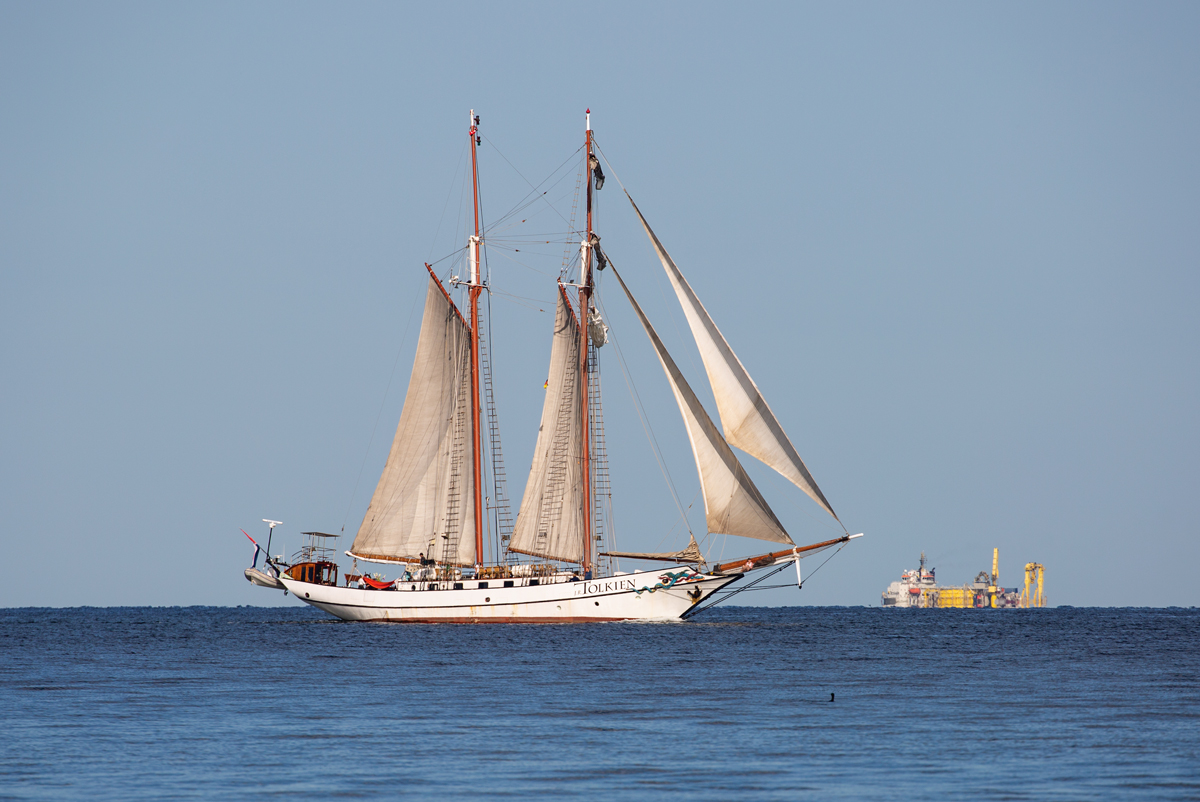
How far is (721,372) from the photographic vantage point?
198 ft

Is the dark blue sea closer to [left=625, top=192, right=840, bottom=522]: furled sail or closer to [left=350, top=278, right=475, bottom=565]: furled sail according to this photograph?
[left=625, top=192, right=840, bottom=522]: furled sail

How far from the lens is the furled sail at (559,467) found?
69062 millimetres

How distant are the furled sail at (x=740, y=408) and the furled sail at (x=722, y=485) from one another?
1.87m

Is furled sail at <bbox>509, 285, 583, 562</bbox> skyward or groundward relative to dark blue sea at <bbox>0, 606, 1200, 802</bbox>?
skyward

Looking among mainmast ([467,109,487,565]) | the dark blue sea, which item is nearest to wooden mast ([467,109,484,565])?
mainmast ([467,109,487,565])

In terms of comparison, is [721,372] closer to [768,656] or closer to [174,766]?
[768,656]

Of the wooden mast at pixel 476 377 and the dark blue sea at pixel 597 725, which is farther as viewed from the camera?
the wooden mast at pixel 476 377

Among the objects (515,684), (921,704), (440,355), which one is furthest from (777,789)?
(440,355)

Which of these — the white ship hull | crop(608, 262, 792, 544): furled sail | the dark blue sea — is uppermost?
crop(608, 262, 792, 544): furled sail

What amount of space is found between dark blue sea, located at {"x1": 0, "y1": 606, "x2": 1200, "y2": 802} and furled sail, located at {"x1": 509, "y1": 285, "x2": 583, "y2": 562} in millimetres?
11386

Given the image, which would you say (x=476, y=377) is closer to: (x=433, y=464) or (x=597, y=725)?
(x=433, y=464)

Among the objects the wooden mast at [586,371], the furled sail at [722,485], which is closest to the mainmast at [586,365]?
the wooden mast at [586,371]

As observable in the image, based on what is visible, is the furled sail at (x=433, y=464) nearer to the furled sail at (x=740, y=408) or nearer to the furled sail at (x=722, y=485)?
the furled sail at (x=722, y=485)

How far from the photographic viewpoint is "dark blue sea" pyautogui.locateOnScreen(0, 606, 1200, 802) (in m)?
24.2
